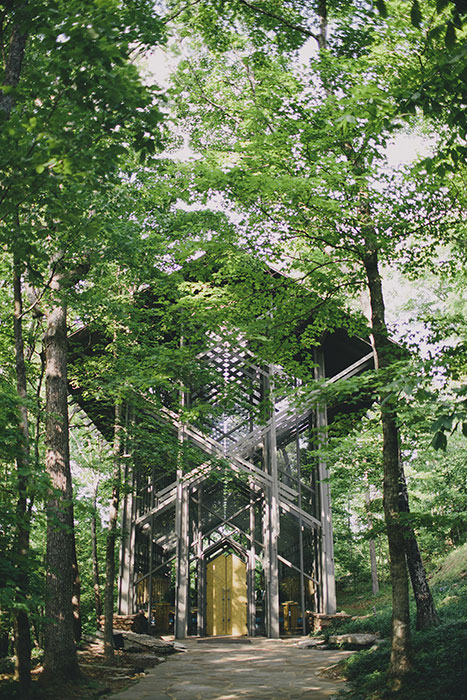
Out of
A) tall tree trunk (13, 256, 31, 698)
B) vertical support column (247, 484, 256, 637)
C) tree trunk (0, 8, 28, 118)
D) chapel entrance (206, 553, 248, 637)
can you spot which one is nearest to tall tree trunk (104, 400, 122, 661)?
tall tree trunk (13, 256, 31, 698)

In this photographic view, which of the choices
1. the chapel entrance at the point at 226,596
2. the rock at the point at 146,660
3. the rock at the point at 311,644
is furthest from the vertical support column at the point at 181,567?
the rock at the point at 146,660

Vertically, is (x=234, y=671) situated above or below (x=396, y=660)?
below

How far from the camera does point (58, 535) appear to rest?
769cm

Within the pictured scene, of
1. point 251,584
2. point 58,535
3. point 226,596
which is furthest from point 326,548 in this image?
point 58,535

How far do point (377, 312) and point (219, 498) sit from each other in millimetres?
13227

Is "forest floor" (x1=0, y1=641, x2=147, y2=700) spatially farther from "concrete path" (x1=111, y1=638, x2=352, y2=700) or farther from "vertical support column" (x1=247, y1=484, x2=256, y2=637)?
"vertical support column" (x1=247, y1=484, x2=256, y2=637)

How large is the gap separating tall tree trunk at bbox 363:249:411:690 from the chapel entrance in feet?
35.1

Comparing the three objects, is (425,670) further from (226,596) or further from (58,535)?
(226,596)

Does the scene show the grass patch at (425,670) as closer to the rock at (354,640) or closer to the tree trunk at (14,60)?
the rock at (354,640)

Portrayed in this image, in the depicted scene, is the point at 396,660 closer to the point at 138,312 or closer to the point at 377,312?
the point at 377,312

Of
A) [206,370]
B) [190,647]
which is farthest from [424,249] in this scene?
[190,647]

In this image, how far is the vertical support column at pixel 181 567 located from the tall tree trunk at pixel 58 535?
5.57 meters

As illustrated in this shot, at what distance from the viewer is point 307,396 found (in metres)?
6.77

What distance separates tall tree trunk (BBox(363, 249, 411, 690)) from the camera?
19.6 feet
